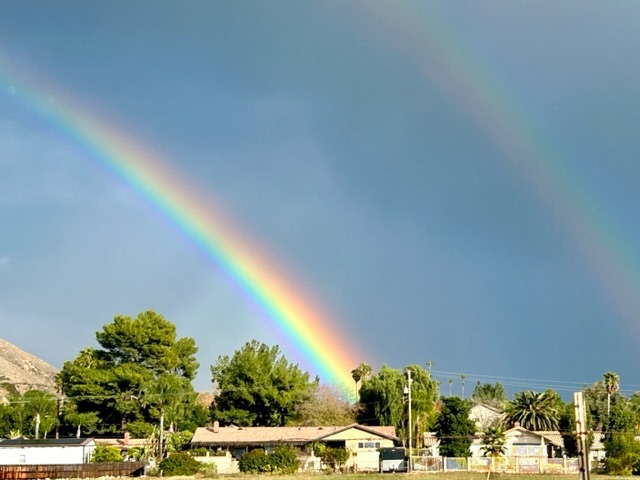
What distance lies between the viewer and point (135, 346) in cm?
10519

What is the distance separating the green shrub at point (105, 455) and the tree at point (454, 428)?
117 feet

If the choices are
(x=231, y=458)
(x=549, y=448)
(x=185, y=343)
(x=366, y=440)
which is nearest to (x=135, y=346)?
(x=185, y=343)

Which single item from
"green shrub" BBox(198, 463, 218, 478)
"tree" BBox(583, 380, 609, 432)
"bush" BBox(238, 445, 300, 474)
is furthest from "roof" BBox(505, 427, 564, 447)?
A: "green shrub" BBox(198, 463, 218, 478)

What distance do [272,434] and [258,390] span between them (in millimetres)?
18426

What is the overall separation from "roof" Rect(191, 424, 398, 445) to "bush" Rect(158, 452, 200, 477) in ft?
72.8

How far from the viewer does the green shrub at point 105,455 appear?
7469cm

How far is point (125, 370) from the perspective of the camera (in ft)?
329

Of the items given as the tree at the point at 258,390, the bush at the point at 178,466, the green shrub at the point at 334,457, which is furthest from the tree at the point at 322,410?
the bush at the point at 178,466

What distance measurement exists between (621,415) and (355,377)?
6262 centimetres

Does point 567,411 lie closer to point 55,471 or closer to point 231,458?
point 231,458

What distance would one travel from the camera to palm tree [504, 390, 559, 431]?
122812 millimetres

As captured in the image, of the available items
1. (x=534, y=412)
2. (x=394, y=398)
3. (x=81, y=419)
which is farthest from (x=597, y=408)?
(x=81, y=419)

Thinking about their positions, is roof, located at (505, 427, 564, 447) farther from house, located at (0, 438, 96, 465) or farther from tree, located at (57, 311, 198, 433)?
house, located at (0, 438, 96, 465)

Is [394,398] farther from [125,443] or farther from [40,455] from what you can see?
[40,455]
